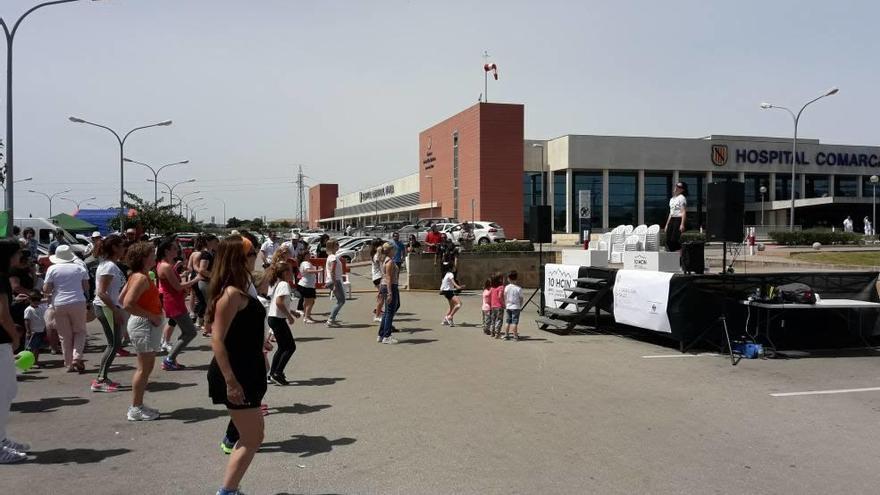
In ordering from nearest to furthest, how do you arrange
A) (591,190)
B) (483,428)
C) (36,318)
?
(483,428)
(36,318)
(591,190)

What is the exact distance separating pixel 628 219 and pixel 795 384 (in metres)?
55.0

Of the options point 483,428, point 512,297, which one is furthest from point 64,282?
point 512,297

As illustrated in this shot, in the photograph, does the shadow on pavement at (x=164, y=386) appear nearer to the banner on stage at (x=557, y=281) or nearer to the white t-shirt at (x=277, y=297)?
the white t-shirt at (x=277, y=297)

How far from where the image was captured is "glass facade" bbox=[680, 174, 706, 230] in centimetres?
6306

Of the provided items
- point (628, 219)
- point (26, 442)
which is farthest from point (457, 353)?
point (628, 219)

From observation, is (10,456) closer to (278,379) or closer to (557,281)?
(278,379)

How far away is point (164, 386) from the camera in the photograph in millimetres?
7898

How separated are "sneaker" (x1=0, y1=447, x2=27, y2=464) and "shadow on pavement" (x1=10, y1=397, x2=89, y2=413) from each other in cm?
174

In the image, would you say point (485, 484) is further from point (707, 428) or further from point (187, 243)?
point (187, 243)

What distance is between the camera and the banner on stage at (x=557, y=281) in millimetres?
13789

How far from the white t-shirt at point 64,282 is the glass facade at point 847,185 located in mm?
73202

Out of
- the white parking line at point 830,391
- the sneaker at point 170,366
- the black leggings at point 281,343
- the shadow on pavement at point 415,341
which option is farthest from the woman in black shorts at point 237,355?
the shadow on pavement at point 415,341

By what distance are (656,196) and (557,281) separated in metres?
51.8

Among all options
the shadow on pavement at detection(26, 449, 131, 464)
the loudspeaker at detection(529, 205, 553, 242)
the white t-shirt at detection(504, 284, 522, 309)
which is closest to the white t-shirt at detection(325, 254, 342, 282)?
the white t-shirt at detection(504, 284, 522, 309)
